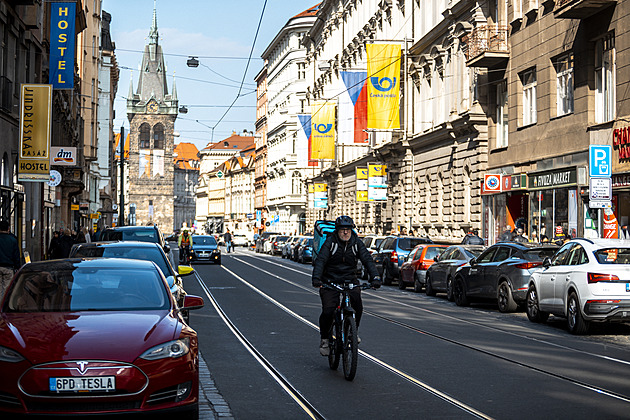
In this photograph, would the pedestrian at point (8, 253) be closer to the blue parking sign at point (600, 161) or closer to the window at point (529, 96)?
the blue parking sign at point (600, 161)

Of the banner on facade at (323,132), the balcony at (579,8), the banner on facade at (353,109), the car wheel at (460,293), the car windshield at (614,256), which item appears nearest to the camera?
the car windshield at (614,256)

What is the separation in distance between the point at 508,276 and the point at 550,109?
35.9ft

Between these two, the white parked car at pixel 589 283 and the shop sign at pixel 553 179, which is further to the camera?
the shop sign at pixel 553 179

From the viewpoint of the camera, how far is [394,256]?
2967 cm

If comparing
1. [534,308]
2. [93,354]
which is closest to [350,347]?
[93,354]

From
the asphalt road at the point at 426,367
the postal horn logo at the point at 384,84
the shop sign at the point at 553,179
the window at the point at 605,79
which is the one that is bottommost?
the asphalt road at the point at 426,367

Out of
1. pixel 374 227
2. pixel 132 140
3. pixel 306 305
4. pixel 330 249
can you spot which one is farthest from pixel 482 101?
pixel 132 140

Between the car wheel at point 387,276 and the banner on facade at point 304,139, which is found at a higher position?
the banner on facade at point 304,139

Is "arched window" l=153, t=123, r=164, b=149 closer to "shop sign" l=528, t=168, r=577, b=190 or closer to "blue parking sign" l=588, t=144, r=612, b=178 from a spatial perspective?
"shop sign" l=528, t=168, r=577, b=190

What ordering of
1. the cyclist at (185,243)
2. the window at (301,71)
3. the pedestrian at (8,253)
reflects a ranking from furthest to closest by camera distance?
the window at (301,71)
the cyclist at (185,243)
the pedestrian at (8,253)

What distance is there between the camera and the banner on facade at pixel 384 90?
39250 mm

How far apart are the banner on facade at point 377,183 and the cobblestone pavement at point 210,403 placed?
1483 inches

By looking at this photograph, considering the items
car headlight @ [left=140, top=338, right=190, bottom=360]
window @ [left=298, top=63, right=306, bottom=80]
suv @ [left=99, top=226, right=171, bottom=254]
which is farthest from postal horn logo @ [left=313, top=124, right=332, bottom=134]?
car headlight @ [left=140, top=338, right=190, bottom=360]

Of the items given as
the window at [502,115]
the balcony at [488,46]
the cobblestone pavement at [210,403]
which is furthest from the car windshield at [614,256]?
the window at [502,115]
